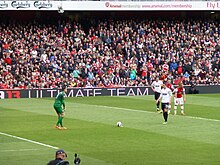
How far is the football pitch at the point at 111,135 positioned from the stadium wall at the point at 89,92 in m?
5.50

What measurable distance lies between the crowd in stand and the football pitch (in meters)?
8.69

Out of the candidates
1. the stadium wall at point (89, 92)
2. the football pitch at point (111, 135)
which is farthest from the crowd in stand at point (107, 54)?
the football pitch at point (111, 135)

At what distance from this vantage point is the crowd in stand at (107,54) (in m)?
53.9

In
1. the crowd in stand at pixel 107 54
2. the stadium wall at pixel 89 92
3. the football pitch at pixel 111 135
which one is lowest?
the football pitch at pixel 111 135

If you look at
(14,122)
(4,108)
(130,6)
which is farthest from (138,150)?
(130,6)

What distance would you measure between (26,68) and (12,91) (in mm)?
3431

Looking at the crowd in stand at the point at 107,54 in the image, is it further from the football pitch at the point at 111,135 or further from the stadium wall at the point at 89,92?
the football pitch at the point at 111,135

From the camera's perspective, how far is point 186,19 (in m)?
66.3

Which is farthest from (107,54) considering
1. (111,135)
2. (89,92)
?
(111,135)

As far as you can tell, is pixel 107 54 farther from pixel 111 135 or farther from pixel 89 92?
pixel 111 135

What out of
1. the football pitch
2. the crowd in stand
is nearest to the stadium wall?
the crowd in stand

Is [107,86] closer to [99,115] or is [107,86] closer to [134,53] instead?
[134,53]

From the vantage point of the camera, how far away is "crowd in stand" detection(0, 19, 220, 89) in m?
53.9

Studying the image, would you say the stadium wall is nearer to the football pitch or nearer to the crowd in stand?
the crowd in stand
